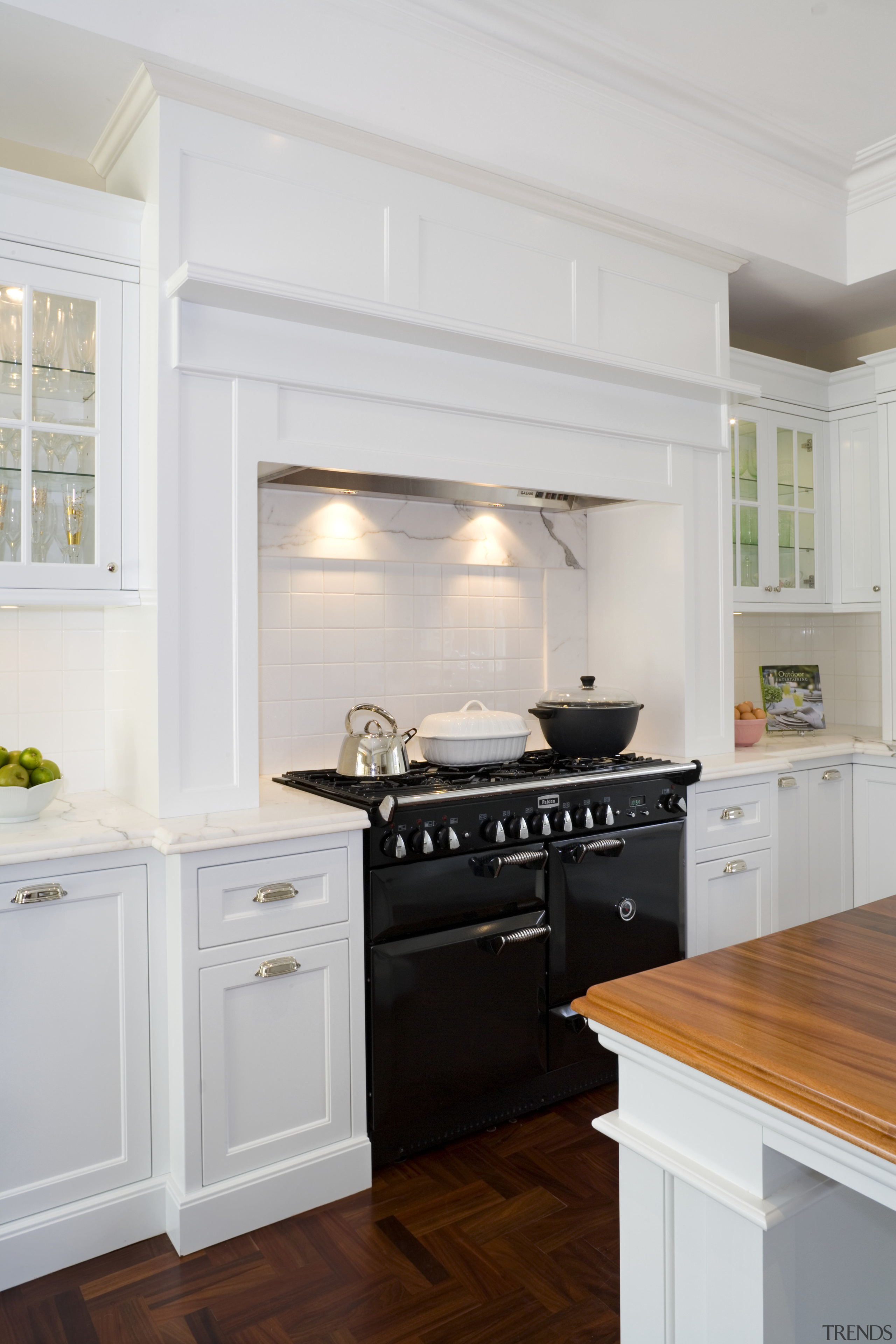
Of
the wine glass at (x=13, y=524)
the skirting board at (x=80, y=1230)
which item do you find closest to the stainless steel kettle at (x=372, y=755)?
the wine glass at (x=13, y=524)

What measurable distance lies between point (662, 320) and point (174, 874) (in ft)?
8.20

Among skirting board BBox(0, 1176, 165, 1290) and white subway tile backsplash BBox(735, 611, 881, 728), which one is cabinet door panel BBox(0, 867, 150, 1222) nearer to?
skirting board BBox(0, 1176, 165, 1290)

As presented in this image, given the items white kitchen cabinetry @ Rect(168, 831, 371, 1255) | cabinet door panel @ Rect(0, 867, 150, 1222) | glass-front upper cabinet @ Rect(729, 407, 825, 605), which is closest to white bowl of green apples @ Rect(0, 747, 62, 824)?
cabinet door panel @ Rect(0, 867, 150, 1222)

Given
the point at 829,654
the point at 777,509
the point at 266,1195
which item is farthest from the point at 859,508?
the point at 266,1195

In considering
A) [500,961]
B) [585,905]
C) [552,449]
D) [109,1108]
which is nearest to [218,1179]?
[109,1108]

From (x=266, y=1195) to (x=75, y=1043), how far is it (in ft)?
1.98

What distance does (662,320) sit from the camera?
330cm

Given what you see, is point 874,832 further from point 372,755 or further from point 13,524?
point 13,524

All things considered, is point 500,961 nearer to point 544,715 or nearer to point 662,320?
point 544,715

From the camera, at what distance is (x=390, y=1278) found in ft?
6.79

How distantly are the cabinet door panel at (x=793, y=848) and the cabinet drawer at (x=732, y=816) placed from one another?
21cm

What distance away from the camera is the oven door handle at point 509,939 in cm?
262

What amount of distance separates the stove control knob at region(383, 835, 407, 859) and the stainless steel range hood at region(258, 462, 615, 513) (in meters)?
1.02

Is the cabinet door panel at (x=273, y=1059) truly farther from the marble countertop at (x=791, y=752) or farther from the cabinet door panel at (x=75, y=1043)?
the marble countertop at (x=791, y=752)
